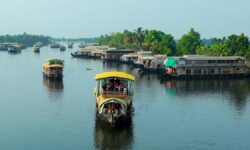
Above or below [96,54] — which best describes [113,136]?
below

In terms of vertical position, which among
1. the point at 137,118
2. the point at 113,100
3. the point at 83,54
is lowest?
the point at 137,118

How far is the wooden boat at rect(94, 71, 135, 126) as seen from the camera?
122 feet

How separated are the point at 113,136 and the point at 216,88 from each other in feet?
109

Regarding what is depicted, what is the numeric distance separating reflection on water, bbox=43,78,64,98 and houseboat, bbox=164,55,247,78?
2066 cm

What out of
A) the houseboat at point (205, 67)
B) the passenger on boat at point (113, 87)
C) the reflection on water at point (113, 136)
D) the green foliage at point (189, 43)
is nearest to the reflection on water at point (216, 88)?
the houseboat at point (205, 67)

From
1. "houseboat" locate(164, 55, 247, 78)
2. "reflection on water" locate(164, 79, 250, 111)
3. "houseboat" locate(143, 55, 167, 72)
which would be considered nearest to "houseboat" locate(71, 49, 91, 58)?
"houseboat" locate(143, 55, 167, 72)

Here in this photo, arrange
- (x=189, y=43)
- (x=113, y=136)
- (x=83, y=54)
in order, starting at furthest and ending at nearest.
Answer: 1. (x=83, y=54)
2. (x=189, y=43)
3. (x=113, y=136)

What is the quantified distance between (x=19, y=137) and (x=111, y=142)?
8.02 meters

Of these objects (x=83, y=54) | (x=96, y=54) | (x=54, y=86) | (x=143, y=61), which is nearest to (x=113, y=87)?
(x=54, y=86)

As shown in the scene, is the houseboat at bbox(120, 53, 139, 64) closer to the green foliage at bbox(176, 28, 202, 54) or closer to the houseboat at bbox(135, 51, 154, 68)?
the houseboat at bbox(135, 51, 154, 68)

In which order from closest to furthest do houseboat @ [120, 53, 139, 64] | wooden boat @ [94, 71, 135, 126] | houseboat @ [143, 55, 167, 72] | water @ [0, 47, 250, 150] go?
1. water @ [0, 47, 250, 150]
2. wooden boat @ [94, 71, 135, 126]
3. houseboat @ [143, 55, 167, 72]
4. houseboat @ [120, 53, 139, 64]

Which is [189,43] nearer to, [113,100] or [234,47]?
[234,47]

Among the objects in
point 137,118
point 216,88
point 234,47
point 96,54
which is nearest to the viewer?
point 137,118

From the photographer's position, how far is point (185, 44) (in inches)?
4680
